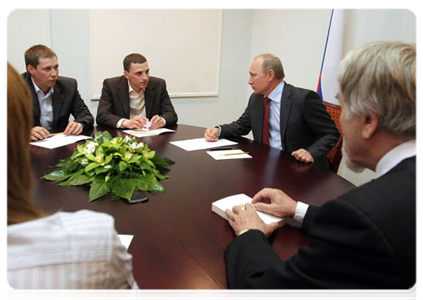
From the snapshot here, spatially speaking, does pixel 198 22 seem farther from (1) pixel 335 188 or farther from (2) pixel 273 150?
(1) pixel 335 188

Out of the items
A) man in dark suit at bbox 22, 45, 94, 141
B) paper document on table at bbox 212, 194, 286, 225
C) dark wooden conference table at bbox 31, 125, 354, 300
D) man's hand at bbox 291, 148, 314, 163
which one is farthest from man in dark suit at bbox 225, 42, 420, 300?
man in dark suit at bbox 22, 45, 94, 141

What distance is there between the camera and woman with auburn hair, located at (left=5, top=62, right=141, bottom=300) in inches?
19.7

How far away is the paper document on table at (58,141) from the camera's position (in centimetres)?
223

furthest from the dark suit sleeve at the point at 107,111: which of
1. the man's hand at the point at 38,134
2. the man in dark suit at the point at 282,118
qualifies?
the man in dark suit at the point at 282,118

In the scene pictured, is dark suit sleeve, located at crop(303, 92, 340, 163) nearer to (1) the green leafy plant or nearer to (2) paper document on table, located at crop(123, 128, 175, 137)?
(2) paper document on table, located at crop(123, 128, 175, 137)

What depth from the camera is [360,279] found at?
26.7 inches

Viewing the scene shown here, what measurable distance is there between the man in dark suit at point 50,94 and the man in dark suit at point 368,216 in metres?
2.37

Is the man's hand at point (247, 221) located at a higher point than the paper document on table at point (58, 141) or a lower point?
higher

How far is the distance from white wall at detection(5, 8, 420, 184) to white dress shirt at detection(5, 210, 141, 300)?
3274 mm

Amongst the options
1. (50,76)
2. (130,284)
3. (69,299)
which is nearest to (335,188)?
(130,284)

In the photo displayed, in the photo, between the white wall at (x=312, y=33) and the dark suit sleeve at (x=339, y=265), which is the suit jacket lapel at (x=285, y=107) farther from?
the dark suit sleeve at (x=339, y=265)

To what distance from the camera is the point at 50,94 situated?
310cm
